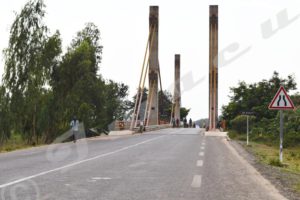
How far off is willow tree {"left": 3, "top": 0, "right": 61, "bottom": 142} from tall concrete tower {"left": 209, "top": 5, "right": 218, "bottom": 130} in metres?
17.3

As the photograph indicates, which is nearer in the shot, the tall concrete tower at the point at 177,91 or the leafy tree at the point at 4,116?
the leafy tree at the point at 4,116

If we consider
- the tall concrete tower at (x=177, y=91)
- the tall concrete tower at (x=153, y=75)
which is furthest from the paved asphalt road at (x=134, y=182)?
the tall concrete tower at (x=177, y=91)

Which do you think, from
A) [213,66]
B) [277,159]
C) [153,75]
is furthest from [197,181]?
[153,75]

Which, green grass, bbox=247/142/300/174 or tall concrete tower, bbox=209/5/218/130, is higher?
tall concrete tower, bbox=209/5/218/130

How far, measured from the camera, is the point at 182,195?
29.1 ft

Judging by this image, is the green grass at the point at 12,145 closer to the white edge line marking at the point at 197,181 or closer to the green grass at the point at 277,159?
the green grass at the point at 277,159

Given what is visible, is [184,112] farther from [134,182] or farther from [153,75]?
[134,182]

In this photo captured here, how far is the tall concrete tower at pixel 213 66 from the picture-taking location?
53150 millimetres

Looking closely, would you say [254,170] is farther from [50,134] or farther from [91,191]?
[50,134]

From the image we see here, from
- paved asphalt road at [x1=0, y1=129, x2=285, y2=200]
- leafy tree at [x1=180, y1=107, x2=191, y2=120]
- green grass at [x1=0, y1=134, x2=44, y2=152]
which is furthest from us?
leafy tree at [x1=180, y1=107, x2=191, y2=120]

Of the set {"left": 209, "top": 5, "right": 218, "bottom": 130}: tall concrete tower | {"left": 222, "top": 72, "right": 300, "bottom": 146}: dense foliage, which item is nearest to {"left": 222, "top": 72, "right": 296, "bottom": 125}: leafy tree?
{"left": 222, "top": 72, "right": 300, "bottom": 146}: dense foliage

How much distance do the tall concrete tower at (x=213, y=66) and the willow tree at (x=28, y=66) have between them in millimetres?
17313

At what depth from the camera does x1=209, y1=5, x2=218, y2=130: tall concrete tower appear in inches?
2093

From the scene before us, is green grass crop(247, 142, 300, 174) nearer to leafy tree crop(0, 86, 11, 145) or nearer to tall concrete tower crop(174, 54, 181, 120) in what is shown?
leafy tree crop(0, 86, 11, 145)
